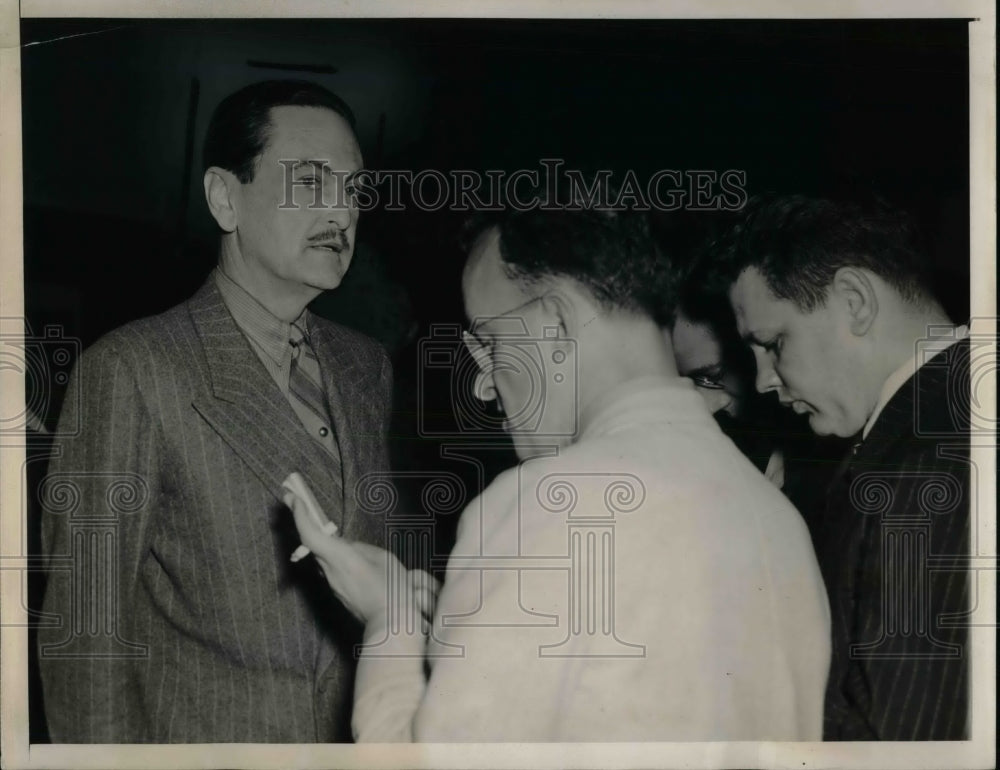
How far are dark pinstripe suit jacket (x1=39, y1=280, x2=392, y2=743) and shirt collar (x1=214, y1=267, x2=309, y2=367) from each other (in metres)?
0.02

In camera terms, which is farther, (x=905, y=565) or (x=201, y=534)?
(x=905, y=565)

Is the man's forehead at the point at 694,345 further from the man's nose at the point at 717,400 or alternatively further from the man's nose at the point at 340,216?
the man's nose at the point at 340,216

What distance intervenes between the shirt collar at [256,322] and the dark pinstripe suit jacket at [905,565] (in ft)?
3.18

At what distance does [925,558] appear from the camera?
181cm

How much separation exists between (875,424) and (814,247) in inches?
12.8

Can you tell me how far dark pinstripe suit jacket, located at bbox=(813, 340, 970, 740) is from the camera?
5.78 ft

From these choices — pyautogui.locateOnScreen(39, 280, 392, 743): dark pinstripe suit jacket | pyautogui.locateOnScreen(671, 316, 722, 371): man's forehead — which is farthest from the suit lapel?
pyautogui.locateOnScreen(671, 316, 722, 371): man's forehead

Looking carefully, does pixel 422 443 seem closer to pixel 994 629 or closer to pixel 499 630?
pixel 499 630

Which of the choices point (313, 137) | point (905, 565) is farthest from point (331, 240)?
point (905, 565)

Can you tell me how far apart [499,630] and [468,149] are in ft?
2.69

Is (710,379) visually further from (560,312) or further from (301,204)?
(301,204)

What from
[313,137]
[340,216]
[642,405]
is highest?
[313,137]

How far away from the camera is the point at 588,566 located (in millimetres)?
1729

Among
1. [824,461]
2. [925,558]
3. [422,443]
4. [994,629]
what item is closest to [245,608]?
[422,443]
